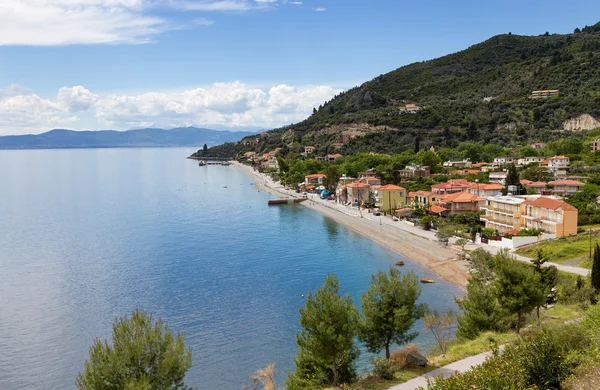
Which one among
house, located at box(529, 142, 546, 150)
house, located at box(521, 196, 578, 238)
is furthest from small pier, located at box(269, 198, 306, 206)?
house, located at box(529, 142, 546, 150)

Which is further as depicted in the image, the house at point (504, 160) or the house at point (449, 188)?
the house at point (504, 160)

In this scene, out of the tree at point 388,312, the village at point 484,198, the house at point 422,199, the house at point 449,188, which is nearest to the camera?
the tree at point 388,312

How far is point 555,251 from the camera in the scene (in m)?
36.9

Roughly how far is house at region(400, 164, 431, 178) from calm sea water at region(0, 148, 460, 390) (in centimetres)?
2185

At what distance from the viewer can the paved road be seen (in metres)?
Result: 16.8

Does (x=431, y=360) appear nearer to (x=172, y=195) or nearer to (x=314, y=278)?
(x=314, y=278)

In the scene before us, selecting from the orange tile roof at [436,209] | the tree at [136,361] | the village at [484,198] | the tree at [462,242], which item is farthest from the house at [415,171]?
the tree at [136,361]

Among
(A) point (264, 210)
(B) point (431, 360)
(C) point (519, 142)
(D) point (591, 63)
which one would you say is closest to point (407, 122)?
(C) point (519, 142)

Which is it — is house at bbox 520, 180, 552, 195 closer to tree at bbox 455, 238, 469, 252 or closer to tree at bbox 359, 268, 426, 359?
tree at bbox 455, 238, 469, 252

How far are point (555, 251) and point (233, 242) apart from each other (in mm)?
32424

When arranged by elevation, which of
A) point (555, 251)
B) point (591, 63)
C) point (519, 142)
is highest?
point (591, 63)

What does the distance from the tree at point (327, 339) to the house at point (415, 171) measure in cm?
6506

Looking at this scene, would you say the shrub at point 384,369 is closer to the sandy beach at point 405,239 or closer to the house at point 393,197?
the sandy beach at point 405,239

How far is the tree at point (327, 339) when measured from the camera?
18141 mm
